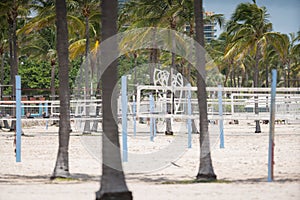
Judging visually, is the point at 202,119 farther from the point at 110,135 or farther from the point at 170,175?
the point at 110,135

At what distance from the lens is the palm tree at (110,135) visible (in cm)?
820

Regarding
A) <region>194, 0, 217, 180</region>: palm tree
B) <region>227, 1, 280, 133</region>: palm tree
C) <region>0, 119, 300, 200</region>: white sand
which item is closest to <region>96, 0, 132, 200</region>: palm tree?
<region>0, 119, 300, 200</region>: white sand

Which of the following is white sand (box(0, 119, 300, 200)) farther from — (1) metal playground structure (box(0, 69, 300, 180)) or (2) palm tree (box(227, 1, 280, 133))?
(2) palm tree (box(227, 1, 280, 133))

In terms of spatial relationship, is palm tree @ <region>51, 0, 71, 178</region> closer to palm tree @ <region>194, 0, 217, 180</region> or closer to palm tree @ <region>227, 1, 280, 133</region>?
palm tree @ <region>194, 0, 217, 180</region>

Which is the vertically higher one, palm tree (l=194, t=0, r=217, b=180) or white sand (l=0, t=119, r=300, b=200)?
palm tree (l=194, t=0, r=217, b=180)

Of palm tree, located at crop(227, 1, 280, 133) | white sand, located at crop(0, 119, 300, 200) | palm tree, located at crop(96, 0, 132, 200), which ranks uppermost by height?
palm tree, located at crop(227, 1, 280, 133)

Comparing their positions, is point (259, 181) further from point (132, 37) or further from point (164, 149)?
point (132, 37)

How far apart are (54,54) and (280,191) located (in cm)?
3483

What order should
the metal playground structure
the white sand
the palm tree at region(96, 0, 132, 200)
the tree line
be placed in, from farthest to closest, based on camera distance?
the metal playground structure < the white sand < the tree line < the palm tree at region(96, 0, 132, 200)

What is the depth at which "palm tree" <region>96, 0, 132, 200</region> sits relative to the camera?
820cm

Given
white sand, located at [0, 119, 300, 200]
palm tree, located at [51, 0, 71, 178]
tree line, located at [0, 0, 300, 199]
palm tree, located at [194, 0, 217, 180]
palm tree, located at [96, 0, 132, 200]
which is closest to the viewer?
palm tree, located at [96, 0, 132, 200]

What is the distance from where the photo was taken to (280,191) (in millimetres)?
9188

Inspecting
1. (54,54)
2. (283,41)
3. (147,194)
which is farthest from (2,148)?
(54,54)

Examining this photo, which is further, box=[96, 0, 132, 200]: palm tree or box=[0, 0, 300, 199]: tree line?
box=[0, 0, 300, 199]: tree line
